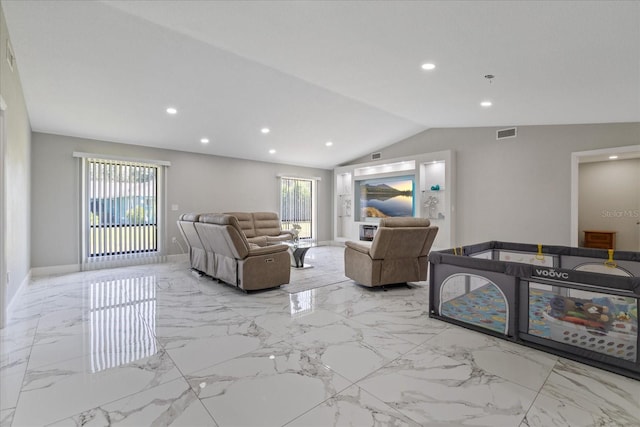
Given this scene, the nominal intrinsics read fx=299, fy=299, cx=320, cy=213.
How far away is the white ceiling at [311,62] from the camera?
2402mm

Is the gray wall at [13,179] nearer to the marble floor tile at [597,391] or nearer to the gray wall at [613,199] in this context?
the marble floor tile at [597,391]

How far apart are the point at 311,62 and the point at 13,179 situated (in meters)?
3.72

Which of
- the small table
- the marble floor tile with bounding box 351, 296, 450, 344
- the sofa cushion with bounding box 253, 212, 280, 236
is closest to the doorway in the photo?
the marble floor tile with bounding box 351, 296, 450, 344

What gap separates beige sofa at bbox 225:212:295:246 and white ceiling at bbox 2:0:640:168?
2.20 meters

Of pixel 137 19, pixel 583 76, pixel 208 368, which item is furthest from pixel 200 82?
pixel 583 76

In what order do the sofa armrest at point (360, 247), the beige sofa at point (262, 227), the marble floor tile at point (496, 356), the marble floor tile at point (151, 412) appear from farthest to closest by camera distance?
the beige sofa at point (262, 227)
the sofa armrest at point (360, 247)
the marble floor tile at point (496, 356)
the marble floor tile at point (151, 412)

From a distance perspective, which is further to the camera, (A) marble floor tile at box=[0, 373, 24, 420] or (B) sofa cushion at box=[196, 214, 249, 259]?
(B) sofa cushion at box=[196, 214, 249, 259]

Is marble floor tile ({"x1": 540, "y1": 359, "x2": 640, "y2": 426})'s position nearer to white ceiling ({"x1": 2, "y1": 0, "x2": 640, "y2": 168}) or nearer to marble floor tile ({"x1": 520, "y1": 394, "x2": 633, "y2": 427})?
marble floor tile ({"x1": 520, "y1": 394, "x2": 633, "y2": 427})

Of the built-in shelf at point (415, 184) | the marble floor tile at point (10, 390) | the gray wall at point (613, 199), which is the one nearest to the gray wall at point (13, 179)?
the marble floor tile at point (10, 390)

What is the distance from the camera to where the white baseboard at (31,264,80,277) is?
515 centimetres

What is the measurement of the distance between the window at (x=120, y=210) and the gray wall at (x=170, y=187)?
17cm

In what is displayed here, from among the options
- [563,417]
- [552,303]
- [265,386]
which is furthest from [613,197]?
[265,386]

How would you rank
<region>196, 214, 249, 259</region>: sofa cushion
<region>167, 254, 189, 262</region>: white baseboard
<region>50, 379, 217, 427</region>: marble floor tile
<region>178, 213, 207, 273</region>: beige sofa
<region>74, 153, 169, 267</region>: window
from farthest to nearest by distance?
<region>167, 254, 189, 262</region>: white baseboard
<region>74, 153, 169, 267</region>: window
<region>178, 213, 207, 273</region>: beige sofa
<region>196, 214, 249, 259</region>: sofa cushion
<region>50, 379, 217, 427</region>: marble floor tile

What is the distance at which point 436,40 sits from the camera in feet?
8.97
